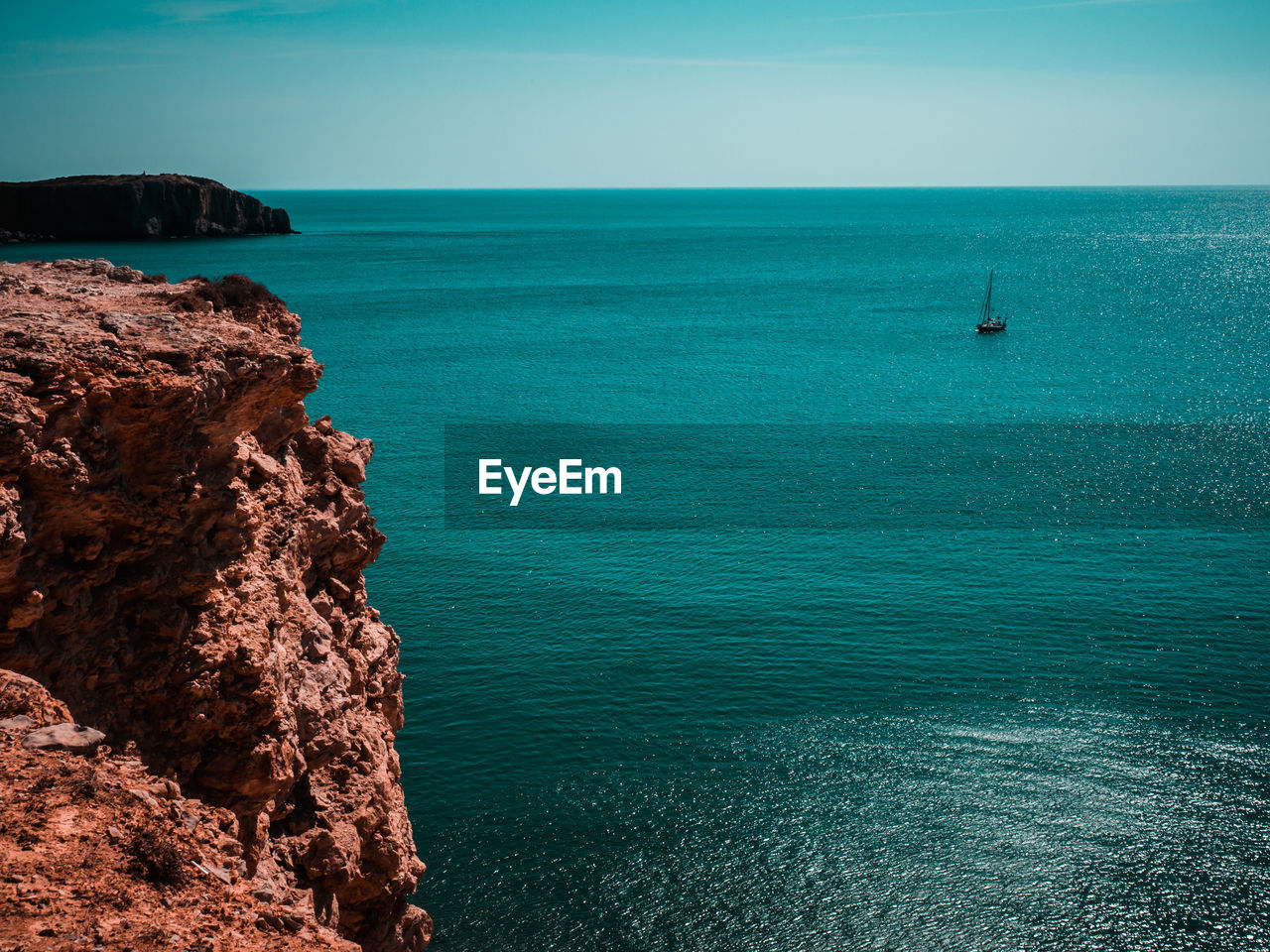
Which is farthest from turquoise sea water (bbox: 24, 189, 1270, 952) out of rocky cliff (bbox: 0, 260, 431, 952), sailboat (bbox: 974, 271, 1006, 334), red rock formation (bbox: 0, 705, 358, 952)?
sailboat (bbox: 974, 271, 1006, 334)

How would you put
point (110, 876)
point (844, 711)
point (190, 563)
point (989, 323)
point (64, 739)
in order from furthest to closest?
point (989, 323) < point (844, 711) < point (190, 563) < point (64, 739) < point (110, 876)

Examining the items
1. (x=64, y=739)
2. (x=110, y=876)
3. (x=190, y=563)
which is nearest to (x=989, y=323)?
(x=190, y=563)

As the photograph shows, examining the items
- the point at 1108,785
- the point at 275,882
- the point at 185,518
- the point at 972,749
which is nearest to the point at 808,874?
the point at 972,749

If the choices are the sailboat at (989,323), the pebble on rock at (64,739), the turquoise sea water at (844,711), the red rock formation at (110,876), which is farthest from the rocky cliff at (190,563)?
the sailboat at (989,323)

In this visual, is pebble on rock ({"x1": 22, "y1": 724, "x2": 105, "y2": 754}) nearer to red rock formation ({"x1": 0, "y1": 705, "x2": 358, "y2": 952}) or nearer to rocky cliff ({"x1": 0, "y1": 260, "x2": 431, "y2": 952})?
red rock formation ({"x1": 0, "y1": 705, "x2": 358, "y2": 952})

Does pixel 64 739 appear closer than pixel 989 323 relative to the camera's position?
Yes

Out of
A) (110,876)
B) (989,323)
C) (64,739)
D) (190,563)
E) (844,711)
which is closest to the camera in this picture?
(110,876)

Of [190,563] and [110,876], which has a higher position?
[190,563]

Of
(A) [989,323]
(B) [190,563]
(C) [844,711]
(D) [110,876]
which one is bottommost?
(C) [844,711]

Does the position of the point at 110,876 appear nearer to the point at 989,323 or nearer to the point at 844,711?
the point at 844,711
